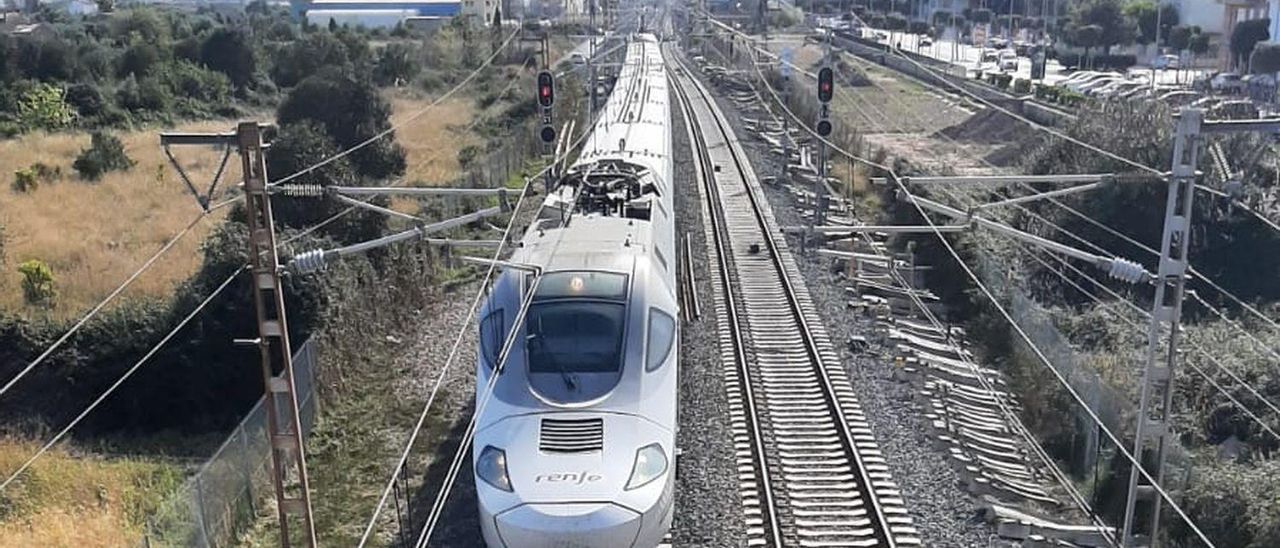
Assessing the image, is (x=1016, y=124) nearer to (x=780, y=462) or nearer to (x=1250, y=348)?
(x=1250, y=348)

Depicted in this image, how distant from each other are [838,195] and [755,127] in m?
15.4

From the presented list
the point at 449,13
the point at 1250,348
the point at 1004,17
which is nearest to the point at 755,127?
the point at 1250,348

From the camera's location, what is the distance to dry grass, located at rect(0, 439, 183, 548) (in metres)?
13.2

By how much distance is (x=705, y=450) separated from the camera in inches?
589

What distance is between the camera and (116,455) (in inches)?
650

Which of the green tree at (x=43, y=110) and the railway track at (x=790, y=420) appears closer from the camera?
the railway track at (x=790, y=420)

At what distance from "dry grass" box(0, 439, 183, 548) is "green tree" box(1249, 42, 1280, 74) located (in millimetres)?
54800

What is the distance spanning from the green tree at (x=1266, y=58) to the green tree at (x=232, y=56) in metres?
51.5

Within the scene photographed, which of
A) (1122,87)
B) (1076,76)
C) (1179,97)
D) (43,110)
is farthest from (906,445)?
(1076,76)

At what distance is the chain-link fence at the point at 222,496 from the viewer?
12.4 metres

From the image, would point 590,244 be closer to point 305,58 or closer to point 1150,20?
point 305,58

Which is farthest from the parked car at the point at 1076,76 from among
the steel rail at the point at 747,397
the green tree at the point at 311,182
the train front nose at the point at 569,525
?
the train front nose at the point at 569,525

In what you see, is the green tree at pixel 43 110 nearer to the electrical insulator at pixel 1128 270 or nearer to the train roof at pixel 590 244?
the train roof at pixel 590 244

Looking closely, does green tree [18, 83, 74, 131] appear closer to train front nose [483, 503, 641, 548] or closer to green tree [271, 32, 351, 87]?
green tree [271, 32, 351, 87]
